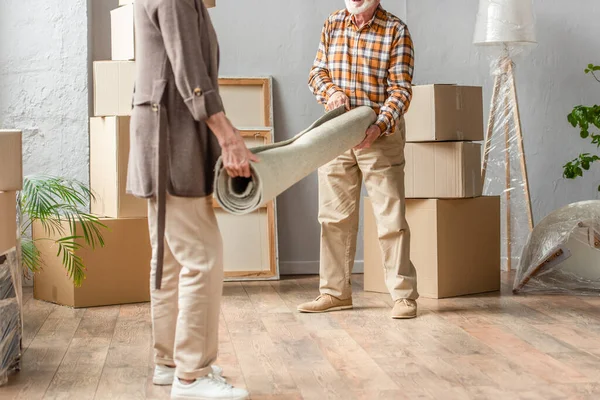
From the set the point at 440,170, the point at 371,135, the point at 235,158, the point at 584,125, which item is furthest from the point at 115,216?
the point at 584,125

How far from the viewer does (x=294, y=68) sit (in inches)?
189

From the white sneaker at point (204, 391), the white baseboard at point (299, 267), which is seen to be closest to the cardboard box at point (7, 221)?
the white sneaker at point (204, 391)

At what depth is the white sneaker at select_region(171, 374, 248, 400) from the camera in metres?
2.29

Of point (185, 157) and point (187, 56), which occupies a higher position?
point (187, 56)

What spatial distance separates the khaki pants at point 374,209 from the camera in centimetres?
359

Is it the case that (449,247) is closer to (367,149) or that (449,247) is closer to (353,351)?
(367,149)

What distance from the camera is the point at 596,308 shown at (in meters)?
3.72

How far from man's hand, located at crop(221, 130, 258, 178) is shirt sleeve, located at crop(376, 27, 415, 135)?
50.7 inches

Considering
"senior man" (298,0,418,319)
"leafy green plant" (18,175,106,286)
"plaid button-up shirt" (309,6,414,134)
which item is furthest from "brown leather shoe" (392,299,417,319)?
"leafy green plant" (18,175,106,286)

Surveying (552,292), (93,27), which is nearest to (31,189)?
(93,27)

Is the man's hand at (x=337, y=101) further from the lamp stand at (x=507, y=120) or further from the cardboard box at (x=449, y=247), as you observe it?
the lamp stand at (x=507, y=120)

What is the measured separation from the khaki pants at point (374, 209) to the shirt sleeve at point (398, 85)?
16 cm

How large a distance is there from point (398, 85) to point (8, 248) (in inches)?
64.6

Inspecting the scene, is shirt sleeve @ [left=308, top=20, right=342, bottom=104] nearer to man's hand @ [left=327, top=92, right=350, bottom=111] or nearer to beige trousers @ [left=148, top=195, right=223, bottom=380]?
man's hand @ [left=327, top=92, right=350, bottom=111]
